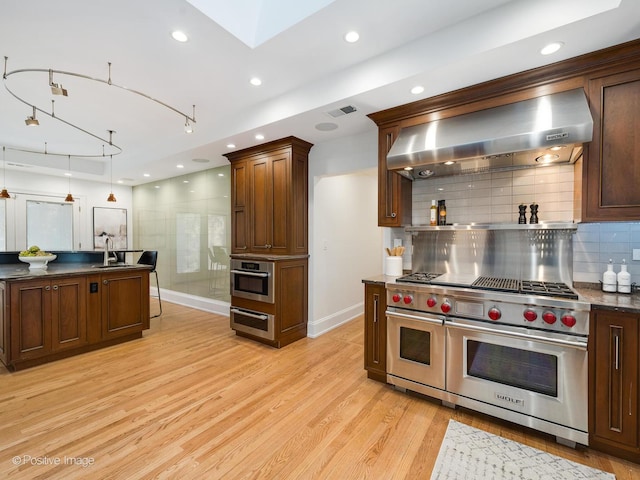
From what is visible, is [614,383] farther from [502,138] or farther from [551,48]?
[551,48]

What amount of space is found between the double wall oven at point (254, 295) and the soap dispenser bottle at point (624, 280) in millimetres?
3111

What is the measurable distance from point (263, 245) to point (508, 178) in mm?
2917

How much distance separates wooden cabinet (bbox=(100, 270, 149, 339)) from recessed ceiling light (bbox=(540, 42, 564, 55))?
4.70 m

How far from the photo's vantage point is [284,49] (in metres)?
2.35

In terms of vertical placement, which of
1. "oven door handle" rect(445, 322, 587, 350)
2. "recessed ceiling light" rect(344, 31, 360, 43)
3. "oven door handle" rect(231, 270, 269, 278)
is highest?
"recessed ceiling light" rect(344, 31, 360, 43)

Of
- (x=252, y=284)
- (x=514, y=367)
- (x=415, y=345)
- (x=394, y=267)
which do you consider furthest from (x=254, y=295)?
(x=514, y=367)

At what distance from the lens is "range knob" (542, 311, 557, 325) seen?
1.89m

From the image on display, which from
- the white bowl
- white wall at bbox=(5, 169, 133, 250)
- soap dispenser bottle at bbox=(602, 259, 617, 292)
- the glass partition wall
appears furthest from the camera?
white wall at bbox=(5, 169, 133, 250)

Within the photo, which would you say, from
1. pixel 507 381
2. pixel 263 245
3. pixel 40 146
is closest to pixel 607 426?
pixel 507 381

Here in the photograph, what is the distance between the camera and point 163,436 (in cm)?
200

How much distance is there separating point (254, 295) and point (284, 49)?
9.14 feet

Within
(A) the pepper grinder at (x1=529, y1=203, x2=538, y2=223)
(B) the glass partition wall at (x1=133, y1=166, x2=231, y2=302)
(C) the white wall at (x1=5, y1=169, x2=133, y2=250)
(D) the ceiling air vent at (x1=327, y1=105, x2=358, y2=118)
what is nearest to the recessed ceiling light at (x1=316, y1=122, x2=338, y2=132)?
(D) the ceiling air vent at (x1=327, y1=105, x2=358, y2=118)

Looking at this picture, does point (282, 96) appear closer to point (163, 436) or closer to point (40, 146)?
point (163, 436)

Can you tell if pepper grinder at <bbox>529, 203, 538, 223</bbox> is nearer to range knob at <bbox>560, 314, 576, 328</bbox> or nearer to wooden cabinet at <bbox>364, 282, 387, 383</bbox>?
range knob at <bbox>560, 314, 576, 328</bbox>
